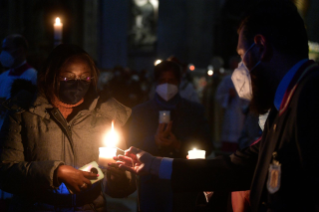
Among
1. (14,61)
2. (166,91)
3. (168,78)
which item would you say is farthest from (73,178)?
(14,61)

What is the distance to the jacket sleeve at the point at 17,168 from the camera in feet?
6.92

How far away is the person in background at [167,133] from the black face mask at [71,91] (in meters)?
1.20

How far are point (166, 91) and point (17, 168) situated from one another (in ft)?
7.30

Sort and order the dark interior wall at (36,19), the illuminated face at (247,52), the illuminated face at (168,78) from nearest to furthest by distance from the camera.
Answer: the illuminated face at (247,52) < the illuminated face at (168,78) < the dark interior wall at (36,19)

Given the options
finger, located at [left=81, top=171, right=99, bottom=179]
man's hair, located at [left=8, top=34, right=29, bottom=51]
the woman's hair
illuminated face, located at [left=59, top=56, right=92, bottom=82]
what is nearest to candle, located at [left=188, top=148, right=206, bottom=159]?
finger, located at [left=81, top=171, right=99, bottom=179]

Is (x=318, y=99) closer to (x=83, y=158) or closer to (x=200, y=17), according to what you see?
(x=83, y=158)

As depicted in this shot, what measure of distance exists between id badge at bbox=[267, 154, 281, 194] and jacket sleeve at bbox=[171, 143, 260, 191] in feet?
1.65

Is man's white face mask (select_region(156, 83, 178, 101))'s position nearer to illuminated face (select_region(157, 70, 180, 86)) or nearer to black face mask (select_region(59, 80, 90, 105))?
illuminated face (select_region(157, 70, 180, 86))

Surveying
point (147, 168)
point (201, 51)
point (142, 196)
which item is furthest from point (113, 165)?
point (201, 51)

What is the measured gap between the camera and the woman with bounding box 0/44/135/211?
2.13 meters

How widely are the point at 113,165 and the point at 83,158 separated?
0.41 metres

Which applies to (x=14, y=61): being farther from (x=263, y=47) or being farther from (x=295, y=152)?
(x=295, y=152)

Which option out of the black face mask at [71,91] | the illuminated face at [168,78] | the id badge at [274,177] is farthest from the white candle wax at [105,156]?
the illuminated face at [168,78]

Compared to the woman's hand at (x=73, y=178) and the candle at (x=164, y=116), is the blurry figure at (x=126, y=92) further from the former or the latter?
the woman's hand at (x=73, y=178)
